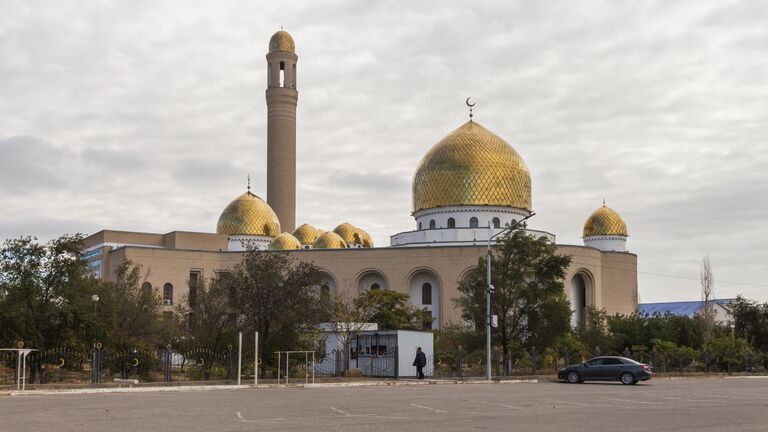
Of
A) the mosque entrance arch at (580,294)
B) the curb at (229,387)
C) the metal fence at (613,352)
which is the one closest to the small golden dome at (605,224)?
the mosque entrance arch at (580,294)

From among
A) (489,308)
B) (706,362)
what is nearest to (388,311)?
(489,308)

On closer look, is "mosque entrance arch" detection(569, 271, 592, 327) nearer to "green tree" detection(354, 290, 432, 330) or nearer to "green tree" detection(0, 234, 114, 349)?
"green tree" detection(354, 290, 432, 330)

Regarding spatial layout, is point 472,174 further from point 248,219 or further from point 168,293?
point 168,293

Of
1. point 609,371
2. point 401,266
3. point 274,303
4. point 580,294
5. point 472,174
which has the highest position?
point 472,174

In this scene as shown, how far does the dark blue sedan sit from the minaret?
4150 cm

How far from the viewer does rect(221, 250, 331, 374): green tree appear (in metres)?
29.8

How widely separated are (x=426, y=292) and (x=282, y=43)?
86.0 ft

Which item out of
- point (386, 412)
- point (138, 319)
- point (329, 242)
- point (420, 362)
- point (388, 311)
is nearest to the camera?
point (386, 412)

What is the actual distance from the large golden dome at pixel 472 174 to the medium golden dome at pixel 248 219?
13154 millimetres

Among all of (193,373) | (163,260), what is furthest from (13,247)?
(163,260)

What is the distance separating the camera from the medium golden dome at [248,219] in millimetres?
63875

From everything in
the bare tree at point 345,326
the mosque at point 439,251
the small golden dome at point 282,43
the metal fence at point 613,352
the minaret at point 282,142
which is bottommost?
the metal fence at point 613,352

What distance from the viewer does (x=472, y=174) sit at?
5425 cm

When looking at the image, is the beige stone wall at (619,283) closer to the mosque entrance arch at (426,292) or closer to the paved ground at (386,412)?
the mosque entrance arch at (426,292)
